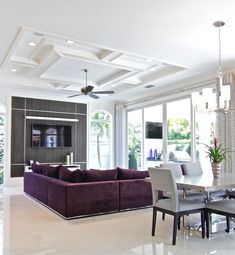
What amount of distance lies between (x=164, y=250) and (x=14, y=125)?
22.8ft

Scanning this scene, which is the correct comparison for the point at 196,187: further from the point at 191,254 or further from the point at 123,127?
the point at 123,127

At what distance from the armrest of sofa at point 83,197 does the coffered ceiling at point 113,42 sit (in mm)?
2528

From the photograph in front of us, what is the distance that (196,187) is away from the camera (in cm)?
335

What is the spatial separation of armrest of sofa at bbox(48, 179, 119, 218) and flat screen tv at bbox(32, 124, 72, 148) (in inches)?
169

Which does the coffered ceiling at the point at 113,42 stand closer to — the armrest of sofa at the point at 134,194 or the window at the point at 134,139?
the window at the point at 134,139

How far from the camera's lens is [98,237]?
377cm

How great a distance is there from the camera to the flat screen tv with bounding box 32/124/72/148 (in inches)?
364

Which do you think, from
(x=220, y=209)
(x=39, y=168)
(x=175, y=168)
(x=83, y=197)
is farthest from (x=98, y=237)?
(x=39, y=168)

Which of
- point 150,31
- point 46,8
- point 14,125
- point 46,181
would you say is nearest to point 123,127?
point 14,125

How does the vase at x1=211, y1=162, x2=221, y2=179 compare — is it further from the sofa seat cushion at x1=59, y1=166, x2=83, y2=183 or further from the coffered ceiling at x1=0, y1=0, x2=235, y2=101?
the sofa seat cushion at x1=59, y1=166, x2=83, y2=183

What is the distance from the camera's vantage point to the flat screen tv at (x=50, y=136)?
30.3 ft

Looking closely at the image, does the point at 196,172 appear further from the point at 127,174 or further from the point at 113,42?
the point at 113,42

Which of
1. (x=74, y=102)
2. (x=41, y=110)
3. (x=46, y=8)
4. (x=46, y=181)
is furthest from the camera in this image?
(x=74, y=102)

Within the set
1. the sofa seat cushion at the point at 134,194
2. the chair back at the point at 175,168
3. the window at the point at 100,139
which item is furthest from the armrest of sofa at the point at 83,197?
the window at the point at 100,139
